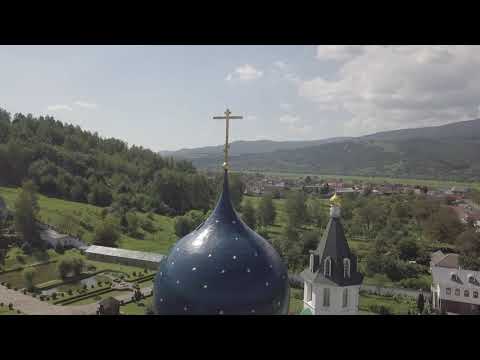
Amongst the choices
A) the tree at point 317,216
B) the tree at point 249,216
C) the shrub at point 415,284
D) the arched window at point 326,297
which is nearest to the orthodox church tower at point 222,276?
the arched window at point 326,297

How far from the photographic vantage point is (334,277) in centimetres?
1268

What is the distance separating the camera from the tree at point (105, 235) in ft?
134

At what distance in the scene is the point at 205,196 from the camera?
214ft

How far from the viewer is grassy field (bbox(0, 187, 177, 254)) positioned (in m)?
42.3

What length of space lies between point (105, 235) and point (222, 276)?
110 ft

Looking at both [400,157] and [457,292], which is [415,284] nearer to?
[457,292]

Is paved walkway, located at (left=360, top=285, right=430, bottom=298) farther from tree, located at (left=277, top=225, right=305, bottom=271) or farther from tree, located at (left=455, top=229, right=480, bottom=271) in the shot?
tree, located at (left=277, top=225, right=305, bottom=271)

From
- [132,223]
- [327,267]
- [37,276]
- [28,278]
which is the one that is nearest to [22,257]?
[37,276]

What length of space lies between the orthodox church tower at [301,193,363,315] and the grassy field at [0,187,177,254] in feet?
94.3

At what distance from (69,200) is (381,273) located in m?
37.6

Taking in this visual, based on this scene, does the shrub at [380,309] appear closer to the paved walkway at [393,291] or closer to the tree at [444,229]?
the paved walkway at [393,291]

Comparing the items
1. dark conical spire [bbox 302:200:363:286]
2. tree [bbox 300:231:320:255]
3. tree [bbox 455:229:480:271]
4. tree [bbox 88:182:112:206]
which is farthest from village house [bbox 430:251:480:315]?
tree [bbox 88:182:112:206]

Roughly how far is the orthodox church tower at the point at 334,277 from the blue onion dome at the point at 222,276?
6.92 ft
